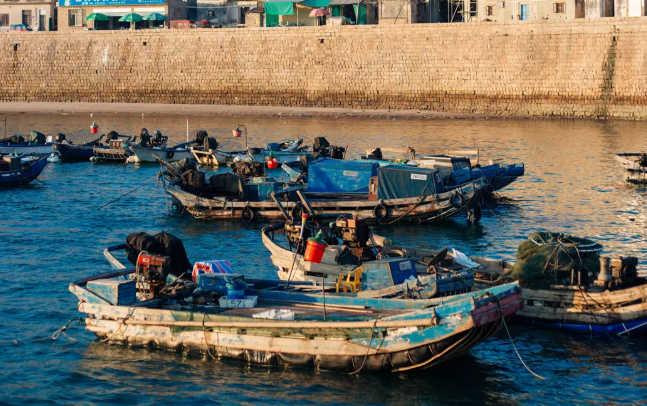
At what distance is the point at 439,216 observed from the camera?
27875mm

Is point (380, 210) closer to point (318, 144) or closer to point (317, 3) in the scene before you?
point (318, 144)

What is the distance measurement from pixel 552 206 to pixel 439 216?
5.64m

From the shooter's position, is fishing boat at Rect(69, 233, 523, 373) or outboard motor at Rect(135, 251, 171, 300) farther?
outboard motor at Rect(135, 251, 171, 300)

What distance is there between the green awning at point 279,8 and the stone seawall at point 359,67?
6.82 meters

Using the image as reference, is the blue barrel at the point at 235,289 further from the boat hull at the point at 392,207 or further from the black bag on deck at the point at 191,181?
the black bag on deck at the point at 191,181

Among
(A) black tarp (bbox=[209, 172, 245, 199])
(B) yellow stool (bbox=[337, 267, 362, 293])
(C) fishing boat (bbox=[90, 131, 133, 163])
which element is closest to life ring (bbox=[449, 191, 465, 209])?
(A) black tarp (bbox=[209, 172, 245, 199])

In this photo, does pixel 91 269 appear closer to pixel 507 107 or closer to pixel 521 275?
pixel 521 275

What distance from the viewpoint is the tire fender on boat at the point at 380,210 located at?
27422mm

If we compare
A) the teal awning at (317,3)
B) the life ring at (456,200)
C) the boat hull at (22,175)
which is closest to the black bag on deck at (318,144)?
the boat hull at (22,175)

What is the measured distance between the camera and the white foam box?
16.1 metres

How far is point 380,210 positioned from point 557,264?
1043 cm

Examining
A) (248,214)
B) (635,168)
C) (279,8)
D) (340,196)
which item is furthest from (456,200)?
(279,8)

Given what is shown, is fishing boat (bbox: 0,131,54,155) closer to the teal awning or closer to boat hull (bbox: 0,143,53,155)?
boat hull (bbox: 0,143,53,155)

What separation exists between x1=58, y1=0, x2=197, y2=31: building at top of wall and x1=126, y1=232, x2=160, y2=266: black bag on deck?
187 ft
